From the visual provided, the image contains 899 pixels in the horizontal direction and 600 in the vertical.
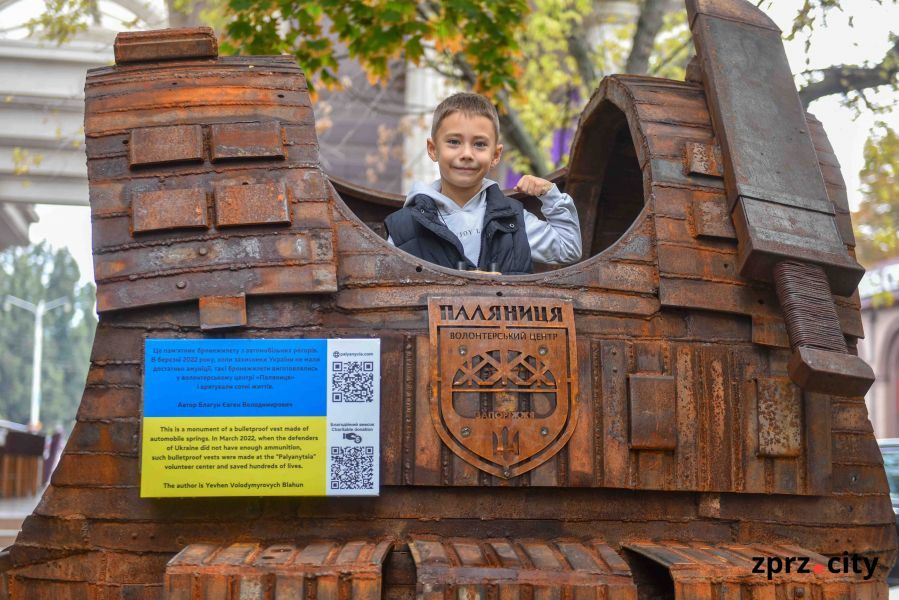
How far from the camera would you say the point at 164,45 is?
4004 millimetres

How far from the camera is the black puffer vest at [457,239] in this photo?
4225mm

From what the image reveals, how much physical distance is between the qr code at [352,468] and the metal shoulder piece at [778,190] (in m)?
1.38

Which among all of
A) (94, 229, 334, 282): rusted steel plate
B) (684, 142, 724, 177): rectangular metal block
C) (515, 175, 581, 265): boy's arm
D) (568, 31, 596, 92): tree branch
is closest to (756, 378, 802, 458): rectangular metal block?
(684, 142, 724, 177): rectangular metal block

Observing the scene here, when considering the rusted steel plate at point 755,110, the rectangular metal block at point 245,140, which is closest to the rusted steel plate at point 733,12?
the rusted steel plate at point 755,110

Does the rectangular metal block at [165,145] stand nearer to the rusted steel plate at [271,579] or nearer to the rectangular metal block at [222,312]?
the rectangular metal block at [222,312]

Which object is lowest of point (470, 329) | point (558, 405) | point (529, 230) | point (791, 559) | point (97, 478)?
point (791, 559)

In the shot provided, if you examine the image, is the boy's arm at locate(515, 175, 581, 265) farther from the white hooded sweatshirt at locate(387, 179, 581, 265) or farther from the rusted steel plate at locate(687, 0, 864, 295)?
the rusted steel plate at locate(687, 0, 864, 295)

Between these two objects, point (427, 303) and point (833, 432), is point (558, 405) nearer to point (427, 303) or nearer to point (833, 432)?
point (427, 303)

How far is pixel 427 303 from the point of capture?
3.54 meters

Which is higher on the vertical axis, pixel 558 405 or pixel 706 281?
pixel 706 281

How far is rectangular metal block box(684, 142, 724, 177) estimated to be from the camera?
3994 mm

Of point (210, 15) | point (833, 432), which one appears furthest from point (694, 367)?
point (210, 15)

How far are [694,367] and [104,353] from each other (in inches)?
75.9

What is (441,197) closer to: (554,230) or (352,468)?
(554,230)
